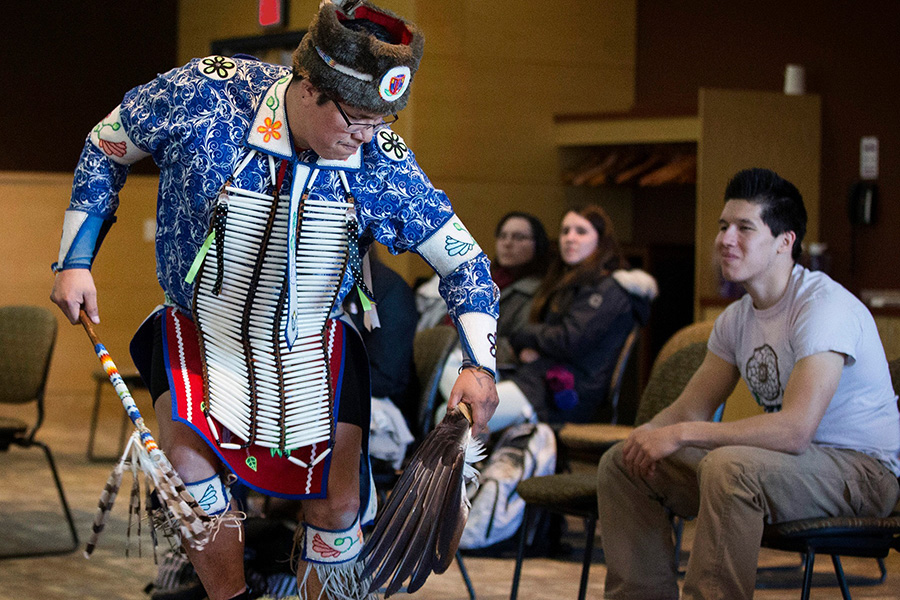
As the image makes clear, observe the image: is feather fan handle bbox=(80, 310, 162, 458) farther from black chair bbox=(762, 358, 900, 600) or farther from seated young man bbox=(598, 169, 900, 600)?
black chair bbox=(762, 358, 900, 600)

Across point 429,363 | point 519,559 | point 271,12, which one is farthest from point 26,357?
point 271,12

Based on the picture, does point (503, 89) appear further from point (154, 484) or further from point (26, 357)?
point (154, 484)

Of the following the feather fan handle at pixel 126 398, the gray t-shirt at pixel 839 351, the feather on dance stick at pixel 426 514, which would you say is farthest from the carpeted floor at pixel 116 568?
the feather on dance stick at pixel 426 514

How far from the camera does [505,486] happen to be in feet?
13.4

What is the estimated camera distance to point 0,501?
4.98 meters

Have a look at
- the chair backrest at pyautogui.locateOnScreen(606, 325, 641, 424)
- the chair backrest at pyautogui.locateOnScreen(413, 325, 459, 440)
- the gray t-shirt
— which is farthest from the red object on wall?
the gray t-shirt

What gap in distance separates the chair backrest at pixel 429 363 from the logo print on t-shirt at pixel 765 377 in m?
1.13

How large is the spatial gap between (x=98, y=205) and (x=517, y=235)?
3.06 m

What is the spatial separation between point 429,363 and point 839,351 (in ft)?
5.08

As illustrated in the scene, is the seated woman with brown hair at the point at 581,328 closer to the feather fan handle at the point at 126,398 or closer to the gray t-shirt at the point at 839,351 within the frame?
the gray t-shirt at the point at 839,351

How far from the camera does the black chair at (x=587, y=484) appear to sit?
10.1 ft

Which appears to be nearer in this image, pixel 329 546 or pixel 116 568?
pixel 329 546

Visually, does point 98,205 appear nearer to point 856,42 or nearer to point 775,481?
point 775,481

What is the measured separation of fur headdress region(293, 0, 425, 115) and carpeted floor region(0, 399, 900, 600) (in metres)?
1.53
